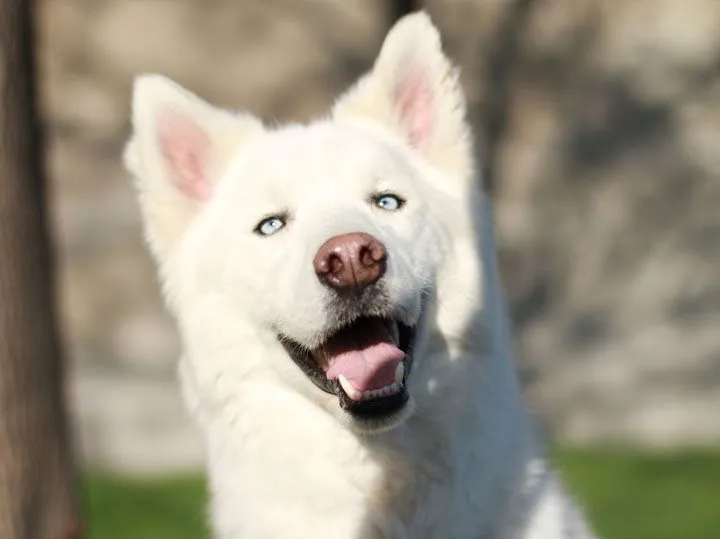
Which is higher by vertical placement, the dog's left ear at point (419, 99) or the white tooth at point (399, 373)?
the dog's left ear at point (419, 99)

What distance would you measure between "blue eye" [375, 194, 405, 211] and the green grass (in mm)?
4979

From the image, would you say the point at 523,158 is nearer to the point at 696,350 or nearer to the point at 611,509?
the point at 696,350

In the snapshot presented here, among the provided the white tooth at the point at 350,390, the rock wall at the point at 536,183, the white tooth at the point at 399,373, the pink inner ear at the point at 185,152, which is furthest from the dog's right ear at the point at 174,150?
the rock wall at the point at 536,183

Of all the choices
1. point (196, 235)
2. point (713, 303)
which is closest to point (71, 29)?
point (713, 303)

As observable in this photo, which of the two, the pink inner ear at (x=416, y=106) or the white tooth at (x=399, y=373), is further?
the pink inner ear at (x=416, y=106)

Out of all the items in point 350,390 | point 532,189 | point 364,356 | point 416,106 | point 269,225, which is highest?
point 532,189

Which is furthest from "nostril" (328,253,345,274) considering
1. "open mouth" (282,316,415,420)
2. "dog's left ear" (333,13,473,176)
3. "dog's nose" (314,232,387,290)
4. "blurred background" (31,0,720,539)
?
"blurred background" (31,0,720,539)

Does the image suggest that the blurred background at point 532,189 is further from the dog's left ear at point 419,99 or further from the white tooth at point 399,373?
the white tooth at point 399,373

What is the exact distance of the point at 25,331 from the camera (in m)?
5.02

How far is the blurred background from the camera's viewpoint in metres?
9.98

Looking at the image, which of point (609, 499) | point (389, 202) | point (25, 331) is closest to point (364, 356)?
point (389, 202)

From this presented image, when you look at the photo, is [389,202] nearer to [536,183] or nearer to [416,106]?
[416,106]

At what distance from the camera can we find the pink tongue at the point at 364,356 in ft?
10.7

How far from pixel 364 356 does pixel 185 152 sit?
1047 mm
